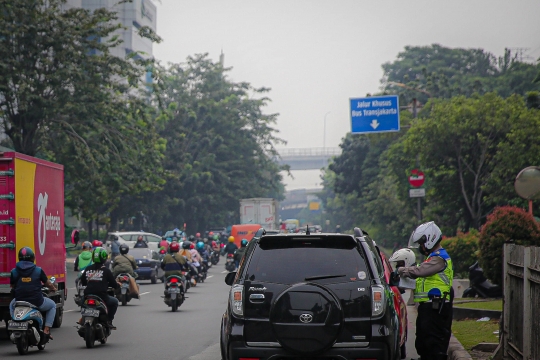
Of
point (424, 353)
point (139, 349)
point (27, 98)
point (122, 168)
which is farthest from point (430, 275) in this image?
point (122, 168)

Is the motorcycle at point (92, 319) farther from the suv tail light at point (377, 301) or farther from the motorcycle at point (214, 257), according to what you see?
the motorcycle at point (214, 257)

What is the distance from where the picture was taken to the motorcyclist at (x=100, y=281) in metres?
14.3

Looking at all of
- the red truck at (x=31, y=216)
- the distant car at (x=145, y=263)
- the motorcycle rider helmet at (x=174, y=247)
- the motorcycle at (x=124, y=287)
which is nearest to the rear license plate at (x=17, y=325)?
the red truck at (x=31, y=216)

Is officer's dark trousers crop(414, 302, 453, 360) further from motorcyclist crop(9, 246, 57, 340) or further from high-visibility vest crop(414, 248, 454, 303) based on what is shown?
motorcyclist crop(9, 246, 57, 340)

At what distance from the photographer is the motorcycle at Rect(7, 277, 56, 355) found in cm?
1317

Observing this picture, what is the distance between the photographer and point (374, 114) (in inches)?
1634

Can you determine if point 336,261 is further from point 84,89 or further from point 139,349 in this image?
point 84,89

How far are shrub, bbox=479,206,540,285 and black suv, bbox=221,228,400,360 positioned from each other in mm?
10468

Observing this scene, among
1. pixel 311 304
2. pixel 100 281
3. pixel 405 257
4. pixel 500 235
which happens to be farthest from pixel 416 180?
pixel 311 304

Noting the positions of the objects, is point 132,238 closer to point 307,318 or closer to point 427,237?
point 427,237

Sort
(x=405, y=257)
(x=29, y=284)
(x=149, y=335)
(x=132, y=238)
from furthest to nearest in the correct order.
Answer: (x=132, y=238)
(x=149, y=335)
(x=29, y=284)
(x=405, y=257)

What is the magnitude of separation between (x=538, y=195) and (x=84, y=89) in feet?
88.7

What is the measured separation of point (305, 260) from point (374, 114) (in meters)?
Result: 33.0

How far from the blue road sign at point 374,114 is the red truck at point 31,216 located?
24.5 meters
